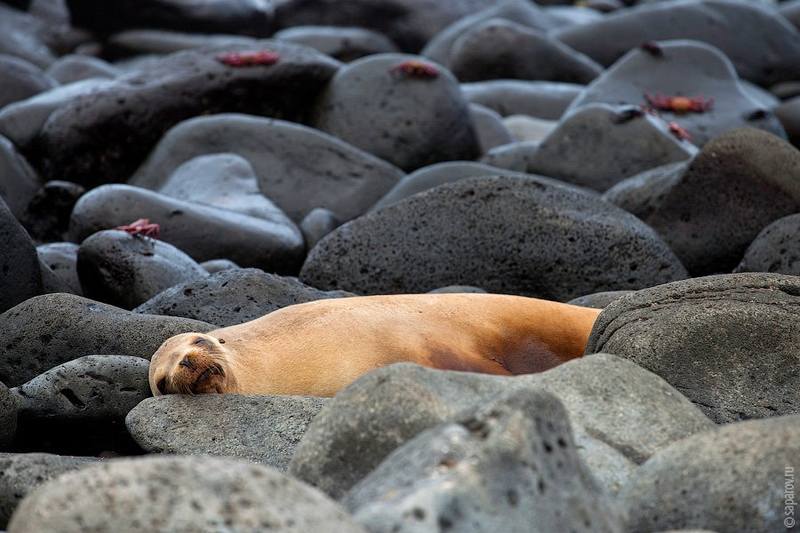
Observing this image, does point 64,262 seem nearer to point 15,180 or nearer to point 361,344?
point 15,180

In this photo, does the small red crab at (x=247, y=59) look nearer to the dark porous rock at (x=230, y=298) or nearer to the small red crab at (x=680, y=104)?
the small red crab at (x=680, y=104)

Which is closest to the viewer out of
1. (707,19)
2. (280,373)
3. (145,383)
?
(280,373)

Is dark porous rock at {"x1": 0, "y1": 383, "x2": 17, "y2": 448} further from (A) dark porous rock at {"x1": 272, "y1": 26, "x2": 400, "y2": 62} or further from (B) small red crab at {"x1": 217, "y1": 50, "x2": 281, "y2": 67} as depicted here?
(A) dark porous rock at {"x1": 272, "y1": 26, "x2": 400, "y2": 62}

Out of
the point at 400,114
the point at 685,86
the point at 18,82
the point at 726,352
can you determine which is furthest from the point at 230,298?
the point at 18,82

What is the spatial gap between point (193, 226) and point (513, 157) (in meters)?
3.85

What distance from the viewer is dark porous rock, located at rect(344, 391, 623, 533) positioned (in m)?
2.72

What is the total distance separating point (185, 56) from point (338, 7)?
397 inches

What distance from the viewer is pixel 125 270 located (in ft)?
24.8

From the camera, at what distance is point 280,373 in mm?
4969

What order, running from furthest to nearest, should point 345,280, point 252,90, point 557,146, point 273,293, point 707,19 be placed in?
point 707,19 → point 252,90 → point 557,146 → point 345,280 → point 273,293

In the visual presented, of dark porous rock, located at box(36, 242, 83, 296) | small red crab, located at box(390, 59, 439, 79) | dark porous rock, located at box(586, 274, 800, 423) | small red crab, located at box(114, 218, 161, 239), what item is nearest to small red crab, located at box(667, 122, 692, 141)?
small red crab, located at box(390, 59, 439, 79)

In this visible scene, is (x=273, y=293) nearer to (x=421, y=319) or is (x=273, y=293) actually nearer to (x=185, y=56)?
(x=421, y=319)

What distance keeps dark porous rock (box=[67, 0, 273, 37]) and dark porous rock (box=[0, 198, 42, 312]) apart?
49.5 feet

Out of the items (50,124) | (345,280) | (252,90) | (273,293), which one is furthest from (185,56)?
(273,293)
